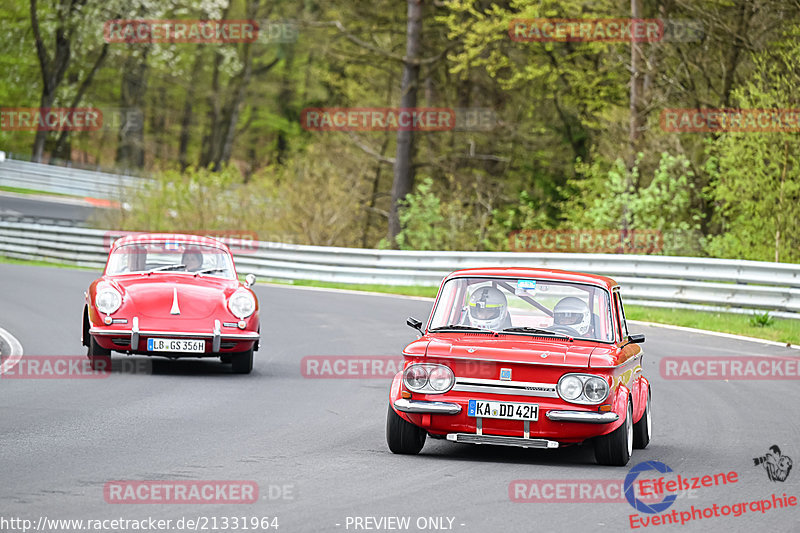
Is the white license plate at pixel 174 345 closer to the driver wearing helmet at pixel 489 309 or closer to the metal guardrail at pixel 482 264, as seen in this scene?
the driver wearing helmet at pixel 489 309

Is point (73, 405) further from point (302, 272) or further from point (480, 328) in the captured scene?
point (302, 272)

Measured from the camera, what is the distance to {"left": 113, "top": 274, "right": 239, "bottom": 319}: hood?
12641 millimetres

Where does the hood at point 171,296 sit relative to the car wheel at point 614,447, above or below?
above

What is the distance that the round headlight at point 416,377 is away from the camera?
26.8ft

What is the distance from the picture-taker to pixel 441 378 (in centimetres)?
812

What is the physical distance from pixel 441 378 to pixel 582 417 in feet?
3.22

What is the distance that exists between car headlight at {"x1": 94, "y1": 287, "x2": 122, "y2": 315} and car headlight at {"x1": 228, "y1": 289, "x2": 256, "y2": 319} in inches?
46.4

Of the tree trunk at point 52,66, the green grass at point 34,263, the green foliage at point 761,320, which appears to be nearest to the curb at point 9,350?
the green foliage at point 761,320

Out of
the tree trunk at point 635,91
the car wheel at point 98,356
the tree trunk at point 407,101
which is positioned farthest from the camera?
the tree trunk at point 407,101

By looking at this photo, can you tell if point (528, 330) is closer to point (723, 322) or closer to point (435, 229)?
point (723, 322)

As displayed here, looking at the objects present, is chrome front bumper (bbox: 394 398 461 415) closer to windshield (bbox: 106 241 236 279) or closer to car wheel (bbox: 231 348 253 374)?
car wheel (bbox: 231 348 253 374)

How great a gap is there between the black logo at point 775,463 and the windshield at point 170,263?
7125mm

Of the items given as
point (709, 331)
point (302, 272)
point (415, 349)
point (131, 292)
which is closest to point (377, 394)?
point (131, 292)

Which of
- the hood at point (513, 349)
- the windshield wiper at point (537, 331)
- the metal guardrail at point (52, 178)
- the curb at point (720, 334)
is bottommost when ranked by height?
the curb at point (720, 334)
